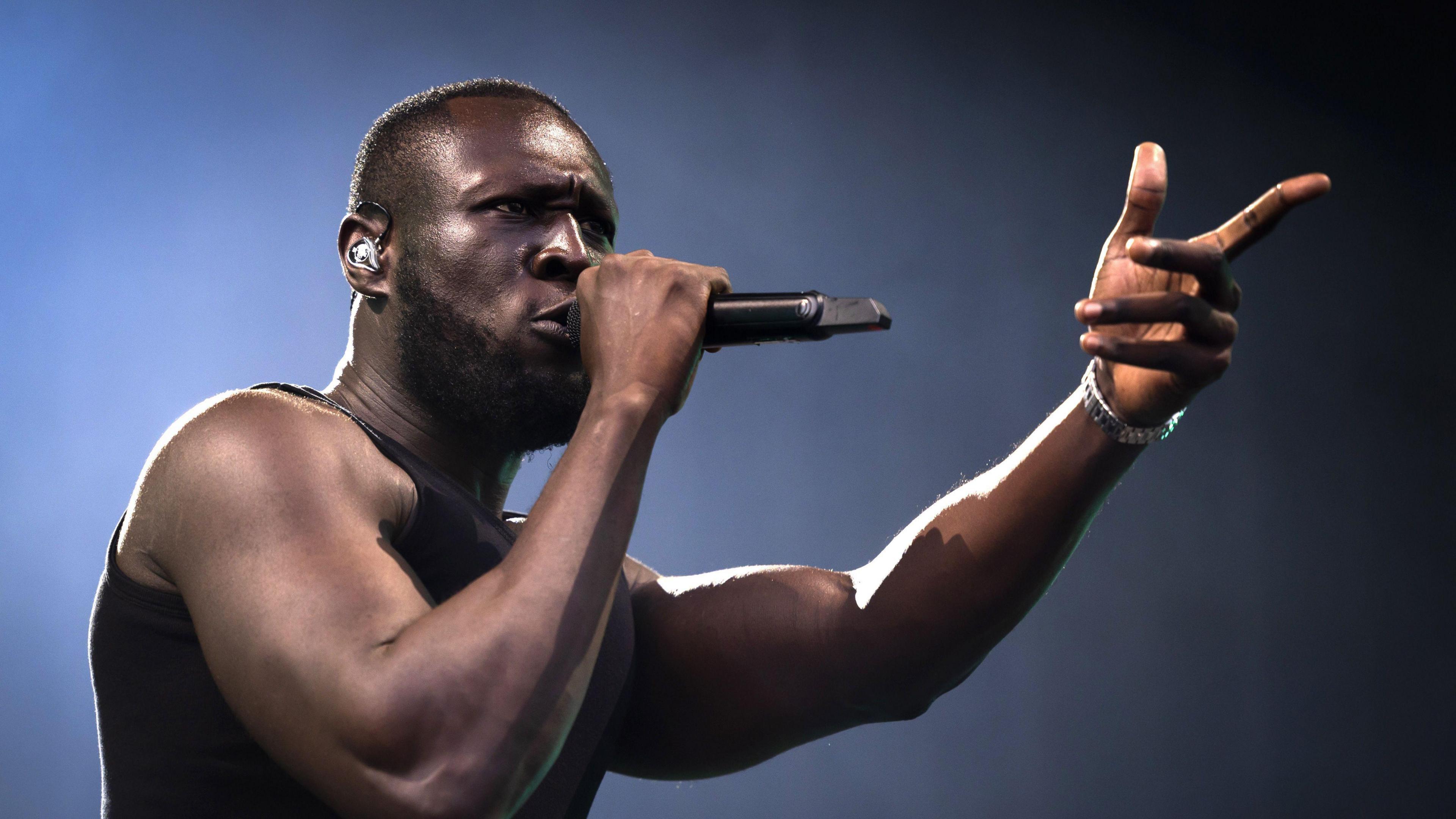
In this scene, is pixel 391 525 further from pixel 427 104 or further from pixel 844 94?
pixel 844 94

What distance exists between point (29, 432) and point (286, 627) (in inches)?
85.8

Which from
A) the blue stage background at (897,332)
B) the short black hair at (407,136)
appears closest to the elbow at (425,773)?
the short black hair at (407,136)

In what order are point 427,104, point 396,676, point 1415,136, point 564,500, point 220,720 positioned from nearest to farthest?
point 396,676, point 564,500, point 220,720, point 427,104, point 1415,136

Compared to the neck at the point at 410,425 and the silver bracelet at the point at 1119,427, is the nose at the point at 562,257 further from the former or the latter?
the silver bracelet at the point at 1119,427

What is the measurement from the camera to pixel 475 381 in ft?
4.29

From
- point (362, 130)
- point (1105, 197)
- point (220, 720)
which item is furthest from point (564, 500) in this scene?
point (1105, 197)

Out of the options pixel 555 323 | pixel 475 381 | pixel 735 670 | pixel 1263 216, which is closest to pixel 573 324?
pixel 555 323

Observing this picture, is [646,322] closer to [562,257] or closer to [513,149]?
[562,257]

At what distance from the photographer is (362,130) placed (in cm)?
286

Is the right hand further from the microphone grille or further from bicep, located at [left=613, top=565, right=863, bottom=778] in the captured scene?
bicep, located at [left=613, top=565, right=863, bottom=778]

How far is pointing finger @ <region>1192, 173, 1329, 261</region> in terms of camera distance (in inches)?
36.7

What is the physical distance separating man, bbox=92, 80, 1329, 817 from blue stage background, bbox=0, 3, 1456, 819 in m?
1.38

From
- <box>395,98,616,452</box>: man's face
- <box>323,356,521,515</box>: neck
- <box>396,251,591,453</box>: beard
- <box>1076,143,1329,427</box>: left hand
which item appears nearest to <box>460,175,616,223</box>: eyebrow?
<box>395,98,616,452</box>: man's face

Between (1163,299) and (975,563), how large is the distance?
411mm
